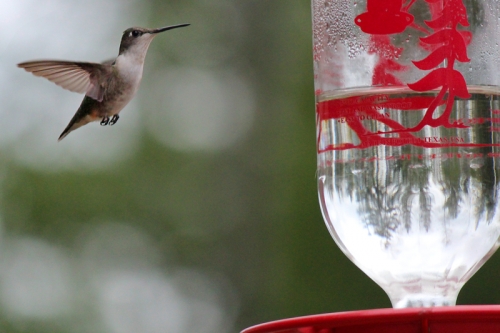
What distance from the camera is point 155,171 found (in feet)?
46.2

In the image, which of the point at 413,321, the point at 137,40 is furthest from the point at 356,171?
the point at 137,40

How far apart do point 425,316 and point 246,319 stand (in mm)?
10847

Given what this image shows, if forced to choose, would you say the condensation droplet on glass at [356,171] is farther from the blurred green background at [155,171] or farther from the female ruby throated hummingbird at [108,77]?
the blurred green background at [155,171]

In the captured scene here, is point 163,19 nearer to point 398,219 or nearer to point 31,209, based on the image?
point 31,209

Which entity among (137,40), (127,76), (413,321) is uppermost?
(137,40)

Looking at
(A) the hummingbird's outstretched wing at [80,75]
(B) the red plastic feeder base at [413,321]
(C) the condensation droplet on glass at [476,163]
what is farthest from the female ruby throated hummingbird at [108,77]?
(B) the red plastic feeder base at [413,321]

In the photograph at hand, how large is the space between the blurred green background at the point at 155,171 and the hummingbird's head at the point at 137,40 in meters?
8.61

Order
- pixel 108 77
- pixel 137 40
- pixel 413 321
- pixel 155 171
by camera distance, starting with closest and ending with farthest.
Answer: pixel 413 321 → pixel 137 40 → pixel 108 77 → pixel 155 171

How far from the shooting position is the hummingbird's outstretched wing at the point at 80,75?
2.88 metres

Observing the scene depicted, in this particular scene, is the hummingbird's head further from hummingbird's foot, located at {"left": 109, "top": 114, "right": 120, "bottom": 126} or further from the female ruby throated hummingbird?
hummingbird's foot, located at {"left": 109, "top": 114, "right": 120, "bottom": 126}

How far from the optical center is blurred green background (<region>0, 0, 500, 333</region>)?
489 inches

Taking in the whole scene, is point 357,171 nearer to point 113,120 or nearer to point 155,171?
point 113,120

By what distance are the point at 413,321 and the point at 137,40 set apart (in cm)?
188

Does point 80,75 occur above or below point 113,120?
above
